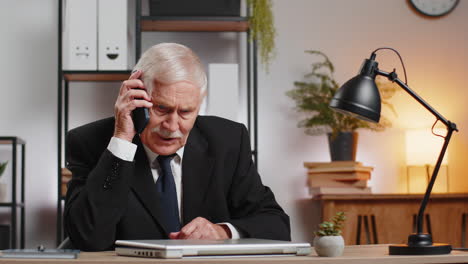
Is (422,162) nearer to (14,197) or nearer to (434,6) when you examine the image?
(434,6)

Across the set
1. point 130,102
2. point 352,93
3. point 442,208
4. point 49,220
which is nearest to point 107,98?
point 49,220

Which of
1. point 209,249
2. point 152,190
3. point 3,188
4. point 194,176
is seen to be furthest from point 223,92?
point 209,249

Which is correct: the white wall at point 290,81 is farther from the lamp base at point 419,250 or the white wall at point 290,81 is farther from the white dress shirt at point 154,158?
the lamp base at point 419,250

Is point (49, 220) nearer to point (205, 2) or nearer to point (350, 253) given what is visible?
point (205, 2)

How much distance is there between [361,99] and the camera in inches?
66.9

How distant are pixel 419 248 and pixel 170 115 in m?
0.73

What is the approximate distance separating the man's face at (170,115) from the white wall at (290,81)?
1.90 m

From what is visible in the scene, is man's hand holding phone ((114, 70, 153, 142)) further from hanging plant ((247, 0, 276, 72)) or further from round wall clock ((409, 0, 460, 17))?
round wall clock ((409, 0, 460, 17))

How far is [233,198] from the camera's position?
7.20ft

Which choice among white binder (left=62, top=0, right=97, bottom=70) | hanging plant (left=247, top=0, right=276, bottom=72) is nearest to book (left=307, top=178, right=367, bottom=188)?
hanging plant (left=247, top=0, right=276, bottom=72)

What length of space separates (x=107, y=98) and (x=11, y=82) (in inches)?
19.1

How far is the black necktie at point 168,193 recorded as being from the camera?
6.72ft

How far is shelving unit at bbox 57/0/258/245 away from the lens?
11.7ft

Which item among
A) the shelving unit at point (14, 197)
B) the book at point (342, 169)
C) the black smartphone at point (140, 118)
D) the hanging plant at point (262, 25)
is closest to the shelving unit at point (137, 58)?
the hanging plant at point (262, 25)
